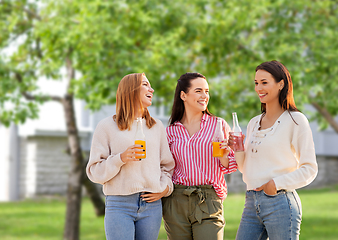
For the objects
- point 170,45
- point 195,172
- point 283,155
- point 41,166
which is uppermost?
point 170,45

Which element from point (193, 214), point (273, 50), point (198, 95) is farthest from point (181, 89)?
point (273, 50)

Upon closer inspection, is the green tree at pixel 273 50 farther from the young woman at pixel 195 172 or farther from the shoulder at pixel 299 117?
the shoulder at pixel 299 117

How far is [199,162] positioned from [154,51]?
476 centimetres

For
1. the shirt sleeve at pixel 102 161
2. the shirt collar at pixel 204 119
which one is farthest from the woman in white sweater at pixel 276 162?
the shirt sleeve at pixel 102 161

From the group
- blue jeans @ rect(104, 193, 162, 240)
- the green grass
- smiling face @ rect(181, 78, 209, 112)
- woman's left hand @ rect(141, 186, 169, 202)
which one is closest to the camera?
blue jeans @ rect(104, 193, 162, 240)

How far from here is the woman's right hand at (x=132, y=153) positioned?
9.95 feet

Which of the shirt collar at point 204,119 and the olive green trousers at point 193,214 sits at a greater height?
the shirt collar at point 204,119

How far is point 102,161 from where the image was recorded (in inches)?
125

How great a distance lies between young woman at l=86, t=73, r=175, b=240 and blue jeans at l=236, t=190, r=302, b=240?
2.04ft

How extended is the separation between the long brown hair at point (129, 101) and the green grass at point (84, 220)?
6.95 metres

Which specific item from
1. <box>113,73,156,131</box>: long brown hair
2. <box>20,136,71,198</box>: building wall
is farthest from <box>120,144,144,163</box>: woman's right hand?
<box>20,136,71,198</box>: building wall

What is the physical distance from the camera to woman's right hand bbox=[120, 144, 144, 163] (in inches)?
119

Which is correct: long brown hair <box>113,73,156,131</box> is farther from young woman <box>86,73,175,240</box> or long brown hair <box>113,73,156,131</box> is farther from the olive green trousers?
the olive green trousers

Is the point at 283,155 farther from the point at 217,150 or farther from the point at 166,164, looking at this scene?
the point at 166,164
